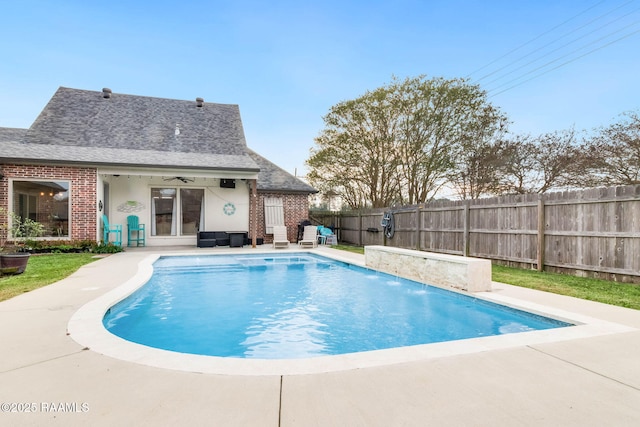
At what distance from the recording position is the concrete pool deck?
1.89 meters

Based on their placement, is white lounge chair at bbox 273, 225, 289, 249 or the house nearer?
the house

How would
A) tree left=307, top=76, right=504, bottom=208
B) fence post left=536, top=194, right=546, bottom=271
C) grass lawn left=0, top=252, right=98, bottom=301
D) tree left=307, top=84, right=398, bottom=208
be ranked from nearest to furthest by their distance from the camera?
grass lawn left=0, top=252, right=98, bottom=301 → fence post left=536, top=194, right=546, bottom=271 → tree left=307, top=76, right=504, bottom=208 → tree left=307, top=84, right=398, bottom=208

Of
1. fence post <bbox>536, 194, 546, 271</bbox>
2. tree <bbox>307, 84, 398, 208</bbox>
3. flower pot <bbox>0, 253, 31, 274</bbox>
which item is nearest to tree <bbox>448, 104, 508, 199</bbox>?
tree <bbox>307, 84, 398, 208</bbox>

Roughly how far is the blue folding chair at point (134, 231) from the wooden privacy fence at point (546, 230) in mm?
9813

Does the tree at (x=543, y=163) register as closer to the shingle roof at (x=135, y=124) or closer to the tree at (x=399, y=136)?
the tree at (x=399, y=136)

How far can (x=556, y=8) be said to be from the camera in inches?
483

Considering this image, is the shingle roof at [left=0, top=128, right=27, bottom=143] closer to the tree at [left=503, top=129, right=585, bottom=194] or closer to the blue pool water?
the blue pool water

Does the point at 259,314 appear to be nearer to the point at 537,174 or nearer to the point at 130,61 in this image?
the point at 130,61

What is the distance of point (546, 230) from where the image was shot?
7.39 metres

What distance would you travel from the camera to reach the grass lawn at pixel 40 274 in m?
5.26

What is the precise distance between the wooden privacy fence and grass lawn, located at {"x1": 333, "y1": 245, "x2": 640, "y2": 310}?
1.24 ft

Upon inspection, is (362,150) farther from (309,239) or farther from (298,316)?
(298,316)

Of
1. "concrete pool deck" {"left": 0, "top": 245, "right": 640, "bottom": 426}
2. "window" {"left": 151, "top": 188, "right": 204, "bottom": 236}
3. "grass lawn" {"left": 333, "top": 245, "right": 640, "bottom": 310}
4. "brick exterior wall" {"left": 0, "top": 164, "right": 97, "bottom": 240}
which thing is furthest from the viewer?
"window" {"left": 151, "top": 188, "right": 204, "bottom": 236}

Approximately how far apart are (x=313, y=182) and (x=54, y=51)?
12745mm
